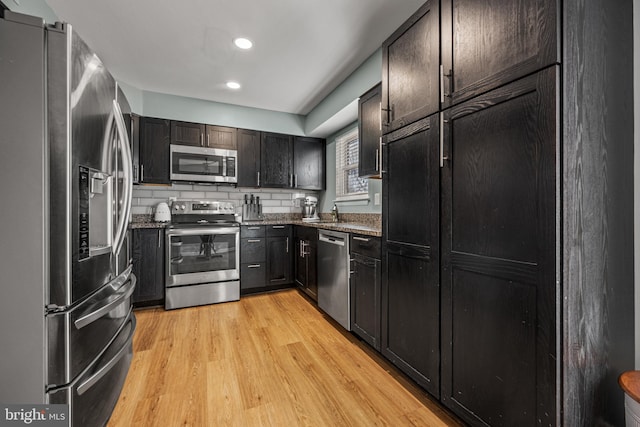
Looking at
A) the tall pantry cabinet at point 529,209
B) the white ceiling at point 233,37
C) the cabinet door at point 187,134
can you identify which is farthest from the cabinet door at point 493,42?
the cabinet door at point 187,134

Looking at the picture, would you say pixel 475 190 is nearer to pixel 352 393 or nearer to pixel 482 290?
pixel 482 290

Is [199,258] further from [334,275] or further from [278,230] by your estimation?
[334,275]

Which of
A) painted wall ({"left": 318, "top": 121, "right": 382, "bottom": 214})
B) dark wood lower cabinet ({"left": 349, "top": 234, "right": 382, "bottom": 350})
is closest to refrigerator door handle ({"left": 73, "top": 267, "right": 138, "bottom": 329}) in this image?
dark wood lower cabinet ({"left": 349, "top": 234, "right": 382, "bottom": 350})

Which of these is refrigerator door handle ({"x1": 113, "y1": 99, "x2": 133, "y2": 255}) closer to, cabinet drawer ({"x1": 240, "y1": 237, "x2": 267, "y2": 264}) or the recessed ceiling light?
the recessed ceiling light

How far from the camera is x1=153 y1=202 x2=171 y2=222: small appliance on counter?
344 centimetres

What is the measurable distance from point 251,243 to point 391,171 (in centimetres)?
231

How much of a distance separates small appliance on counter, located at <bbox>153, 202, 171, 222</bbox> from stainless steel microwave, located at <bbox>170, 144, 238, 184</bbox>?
39cm

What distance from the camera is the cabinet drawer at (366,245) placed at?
198 cm

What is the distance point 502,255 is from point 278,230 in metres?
2.91

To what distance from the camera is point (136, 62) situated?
272cm

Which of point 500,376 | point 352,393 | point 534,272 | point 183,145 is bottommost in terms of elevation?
point 352,393

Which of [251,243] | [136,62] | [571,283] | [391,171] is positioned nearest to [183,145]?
[136,62]

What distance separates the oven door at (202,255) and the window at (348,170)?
155 cm

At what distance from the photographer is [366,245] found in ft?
6.88
